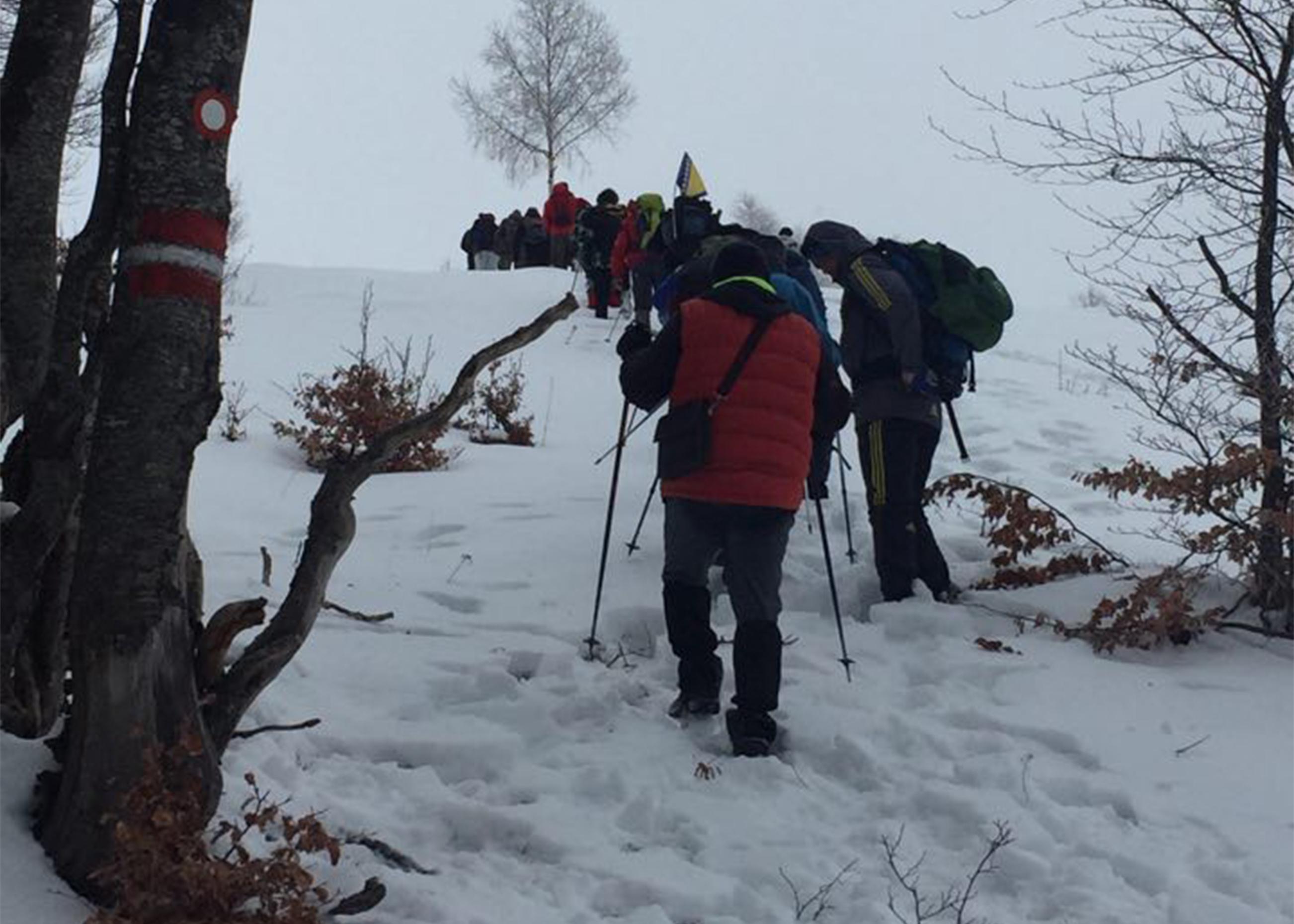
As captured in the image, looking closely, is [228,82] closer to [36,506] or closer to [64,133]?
[64,133]

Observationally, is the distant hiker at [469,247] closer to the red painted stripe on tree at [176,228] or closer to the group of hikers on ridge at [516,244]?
the group of hikers on ridge at [516,244]

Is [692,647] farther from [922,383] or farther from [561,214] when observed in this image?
[561,214]

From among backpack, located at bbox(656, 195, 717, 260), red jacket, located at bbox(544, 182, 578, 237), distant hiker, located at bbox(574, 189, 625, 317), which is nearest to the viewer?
backpack, located at bbox(656, 195, 717, 260)

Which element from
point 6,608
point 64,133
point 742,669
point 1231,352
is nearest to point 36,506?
point 6,608

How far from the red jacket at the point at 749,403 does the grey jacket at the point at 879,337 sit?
1.35m

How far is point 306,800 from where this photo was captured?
358cm

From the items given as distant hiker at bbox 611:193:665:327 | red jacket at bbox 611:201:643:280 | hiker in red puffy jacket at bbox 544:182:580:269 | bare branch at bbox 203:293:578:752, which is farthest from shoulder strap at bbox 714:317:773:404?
hiker in red puffy jacket at bbox 544:182:580:269

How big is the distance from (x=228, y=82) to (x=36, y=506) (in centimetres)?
119

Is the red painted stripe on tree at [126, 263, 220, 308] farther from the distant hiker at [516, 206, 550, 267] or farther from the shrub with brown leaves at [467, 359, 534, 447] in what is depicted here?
the distant hiker at [516, 206, 550, 267]

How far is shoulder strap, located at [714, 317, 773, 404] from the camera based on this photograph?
4.38 m

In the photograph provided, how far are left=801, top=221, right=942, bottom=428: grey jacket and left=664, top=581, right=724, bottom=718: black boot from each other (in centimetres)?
171

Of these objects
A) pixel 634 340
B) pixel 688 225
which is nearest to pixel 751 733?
pixel 634 340

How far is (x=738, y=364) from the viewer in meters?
4.39

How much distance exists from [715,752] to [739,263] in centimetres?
189
